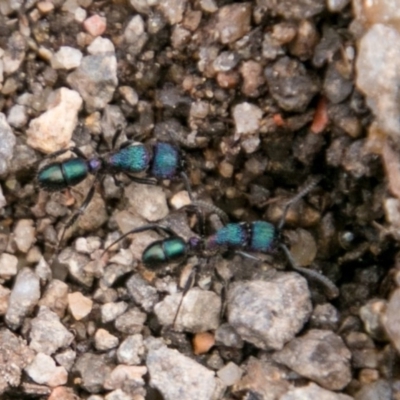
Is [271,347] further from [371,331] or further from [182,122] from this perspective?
[182,122]

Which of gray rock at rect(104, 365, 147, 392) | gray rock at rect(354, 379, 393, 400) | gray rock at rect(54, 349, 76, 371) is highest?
gray rock at rect(354, 379, 393, 400)

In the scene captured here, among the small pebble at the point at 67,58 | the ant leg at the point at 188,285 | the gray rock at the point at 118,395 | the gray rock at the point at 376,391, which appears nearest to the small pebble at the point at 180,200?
the ant leg at the point at 188,285

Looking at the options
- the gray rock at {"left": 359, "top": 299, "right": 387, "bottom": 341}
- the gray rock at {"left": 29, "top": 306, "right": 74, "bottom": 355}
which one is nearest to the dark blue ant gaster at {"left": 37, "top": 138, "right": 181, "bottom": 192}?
the gray rock at {"left": 29, "top": 306, "right": 74, "bottom": 355}

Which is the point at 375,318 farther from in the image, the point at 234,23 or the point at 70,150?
the point at 70,150

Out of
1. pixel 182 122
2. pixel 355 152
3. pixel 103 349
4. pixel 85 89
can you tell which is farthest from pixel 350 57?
pixel 103 349

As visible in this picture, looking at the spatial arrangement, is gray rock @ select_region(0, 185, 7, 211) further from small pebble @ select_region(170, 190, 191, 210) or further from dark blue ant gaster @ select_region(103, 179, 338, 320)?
small pebble @ select_region(170, 190, 191, 210)
